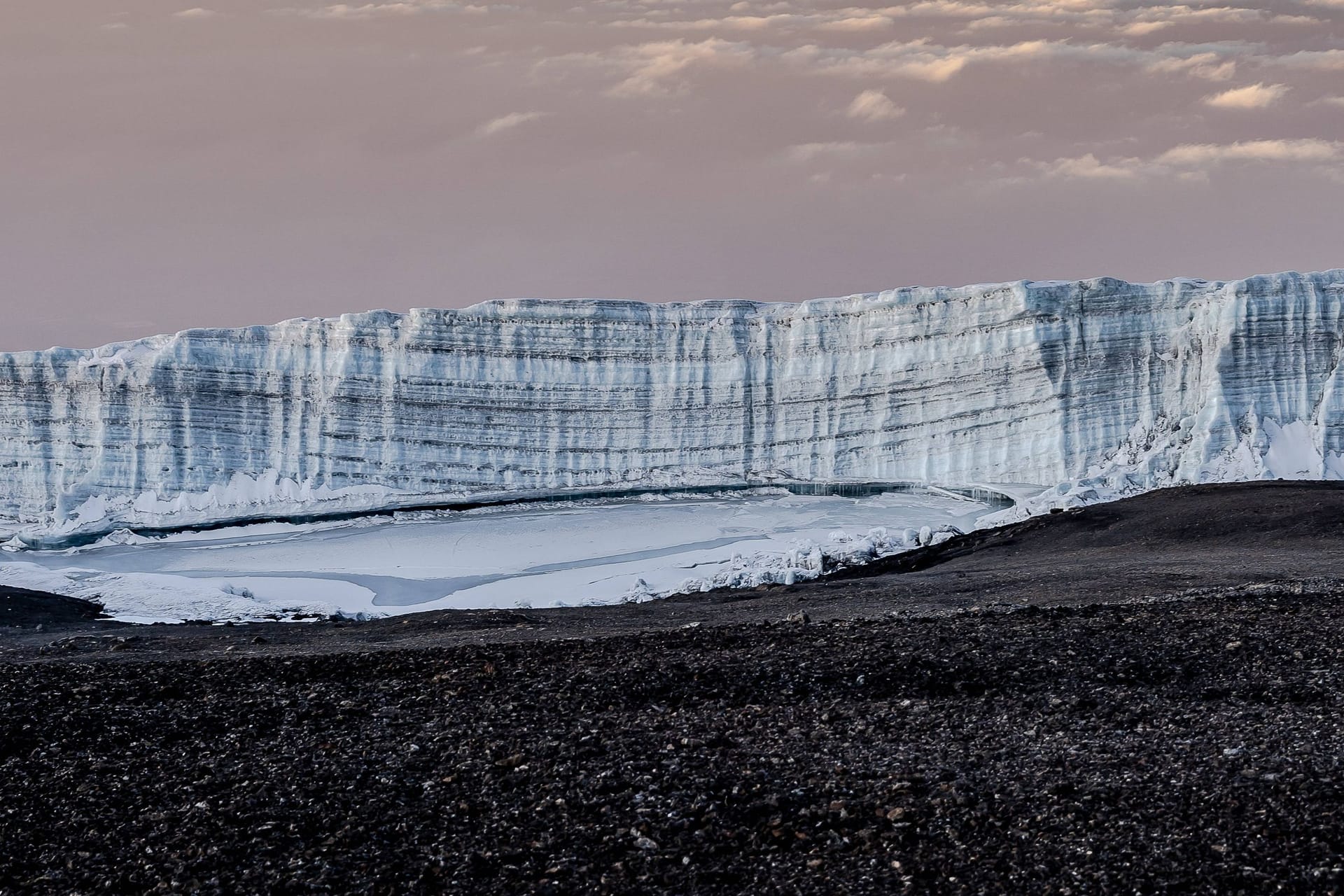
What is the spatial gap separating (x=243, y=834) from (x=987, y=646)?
499cm

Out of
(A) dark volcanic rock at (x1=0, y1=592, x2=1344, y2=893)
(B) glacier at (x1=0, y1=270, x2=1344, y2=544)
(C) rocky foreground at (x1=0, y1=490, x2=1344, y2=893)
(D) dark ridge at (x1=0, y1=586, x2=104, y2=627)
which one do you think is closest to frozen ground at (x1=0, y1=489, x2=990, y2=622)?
(D) dark ridge at (x1=0, y1=586, x2=104, y2=627)

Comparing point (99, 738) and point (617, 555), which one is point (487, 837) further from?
point (617, 555)

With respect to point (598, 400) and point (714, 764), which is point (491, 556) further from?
point (714, 764)

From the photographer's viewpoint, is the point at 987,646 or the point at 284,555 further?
the point at 284,555

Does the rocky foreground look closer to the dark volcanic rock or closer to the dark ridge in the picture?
the dark volcanic rock

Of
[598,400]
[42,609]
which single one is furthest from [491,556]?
[42,609]

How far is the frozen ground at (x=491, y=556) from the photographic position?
1944 centimetres

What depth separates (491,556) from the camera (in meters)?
23.7

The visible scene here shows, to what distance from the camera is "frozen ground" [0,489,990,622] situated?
1944cm

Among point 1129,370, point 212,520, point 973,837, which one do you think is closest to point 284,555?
point 212,520

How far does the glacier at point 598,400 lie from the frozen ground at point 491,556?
1.29m

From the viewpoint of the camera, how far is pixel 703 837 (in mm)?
5410

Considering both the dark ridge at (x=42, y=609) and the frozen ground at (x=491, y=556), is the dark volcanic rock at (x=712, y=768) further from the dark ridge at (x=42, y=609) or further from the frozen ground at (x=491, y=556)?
the frozen ground at (x=491, y=556)

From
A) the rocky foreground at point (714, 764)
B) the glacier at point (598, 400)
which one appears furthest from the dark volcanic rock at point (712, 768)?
the glacier at point (598, 400)
